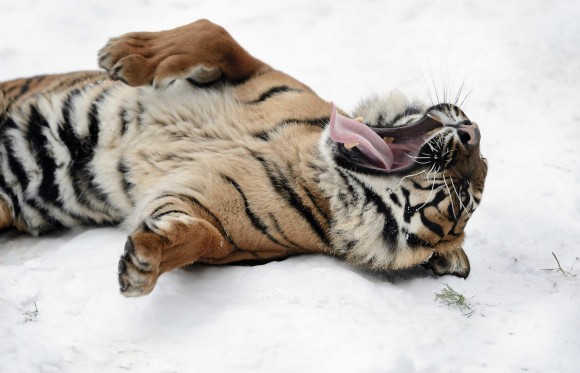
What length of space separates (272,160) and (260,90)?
0.33 metres

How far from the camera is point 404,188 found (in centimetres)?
258

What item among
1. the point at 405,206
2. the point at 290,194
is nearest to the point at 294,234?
the point at 290,194

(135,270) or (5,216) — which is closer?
(135,270)

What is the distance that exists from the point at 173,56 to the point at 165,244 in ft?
2.48

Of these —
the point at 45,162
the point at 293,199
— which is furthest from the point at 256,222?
the point at 45,162

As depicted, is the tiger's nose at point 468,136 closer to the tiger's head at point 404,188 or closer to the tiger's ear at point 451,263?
the tiger's head at point 404,188

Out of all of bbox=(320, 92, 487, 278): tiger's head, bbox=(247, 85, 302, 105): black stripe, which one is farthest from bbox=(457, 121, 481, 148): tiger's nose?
bbox=(247, 85, 302, 105): black stripe

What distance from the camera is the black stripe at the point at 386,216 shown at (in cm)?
259

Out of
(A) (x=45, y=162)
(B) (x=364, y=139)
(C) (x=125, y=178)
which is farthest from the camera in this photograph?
(A) (x=45, y=162)

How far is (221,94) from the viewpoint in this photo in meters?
2.87

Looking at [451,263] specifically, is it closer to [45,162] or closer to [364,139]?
[364,139]

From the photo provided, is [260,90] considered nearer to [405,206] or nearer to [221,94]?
[221,94]

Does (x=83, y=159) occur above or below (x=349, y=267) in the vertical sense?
above

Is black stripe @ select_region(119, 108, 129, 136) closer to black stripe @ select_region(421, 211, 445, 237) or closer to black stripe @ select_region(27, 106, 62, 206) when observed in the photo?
black stripe @ select_region(27, 106, 62, 206)
